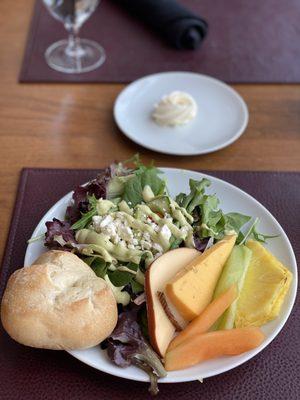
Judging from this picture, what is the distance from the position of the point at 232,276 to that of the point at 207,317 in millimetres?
93

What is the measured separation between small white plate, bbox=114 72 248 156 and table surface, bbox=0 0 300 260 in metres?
0.03

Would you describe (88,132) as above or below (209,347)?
below

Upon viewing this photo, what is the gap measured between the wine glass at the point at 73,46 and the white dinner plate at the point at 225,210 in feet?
2.08

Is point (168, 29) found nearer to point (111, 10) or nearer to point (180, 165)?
point (111, 10)

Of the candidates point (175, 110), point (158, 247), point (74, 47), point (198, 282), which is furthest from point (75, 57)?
point (198, 282)

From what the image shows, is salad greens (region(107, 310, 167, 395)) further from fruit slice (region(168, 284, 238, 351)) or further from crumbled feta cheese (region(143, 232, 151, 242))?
crumbled feta cheese (region(143, 232, 151, 242))

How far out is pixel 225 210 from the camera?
116cm

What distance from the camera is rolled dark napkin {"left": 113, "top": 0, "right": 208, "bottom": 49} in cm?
173

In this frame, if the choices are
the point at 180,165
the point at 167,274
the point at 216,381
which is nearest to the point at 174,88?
the point at 180,165

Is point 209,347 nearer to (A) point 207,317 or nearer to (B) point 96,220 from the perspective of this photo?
(A) point 207,317

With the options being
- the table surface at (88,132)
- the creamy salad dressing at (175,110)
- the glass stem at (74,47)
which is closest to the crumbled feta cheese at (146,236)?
the table surface at (88,132)

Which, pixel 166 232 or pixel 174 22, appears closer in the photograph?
pixel 166 232

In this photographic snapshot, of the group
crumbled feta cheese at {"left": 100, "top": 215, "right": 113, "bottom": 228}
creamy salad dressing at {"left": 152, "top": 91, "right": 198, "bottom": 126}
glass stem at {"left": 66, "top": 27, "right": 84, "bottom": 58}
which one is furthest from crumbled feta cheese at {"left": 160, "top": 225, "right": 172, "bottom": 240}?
glass stem at {"left": 66, "top": 27, "right": 84, "bottom": 58}

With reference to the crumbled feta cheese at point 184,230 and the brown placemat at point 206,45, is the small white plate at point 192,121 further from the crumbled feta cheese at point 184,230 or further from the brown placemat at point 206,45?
the crumbled feta cheese at point 184,230
